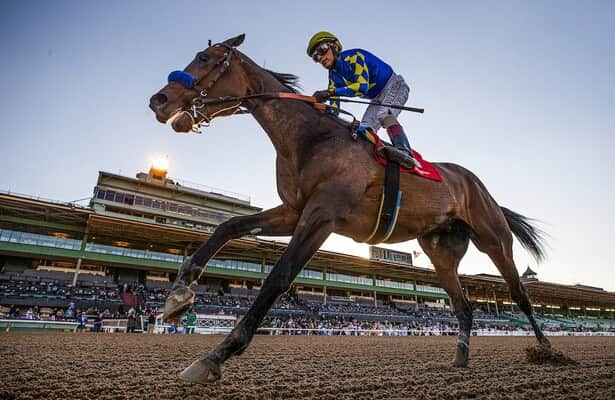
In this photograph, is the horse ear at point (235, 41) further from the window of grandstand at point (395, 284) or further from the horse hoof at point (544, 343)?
the window of grandstand at point (395, 284)

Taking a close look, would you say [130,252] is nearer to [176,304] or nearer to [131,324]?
[131,324]

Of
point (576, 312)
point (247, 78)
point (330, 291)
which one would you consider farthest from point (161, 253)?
point (576, 312)

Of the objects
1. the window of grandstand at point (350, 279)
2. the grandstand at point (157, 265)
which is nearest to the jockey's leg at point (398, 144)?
the grandstand at point (157, 265)

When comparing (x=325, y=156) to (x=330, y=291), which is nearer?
(x=325, y=156)

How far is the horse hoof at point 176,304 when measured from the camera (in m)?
2.11

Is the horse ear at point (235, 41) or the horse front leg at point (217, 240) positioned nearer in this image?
the horse front leg at point (217, 240)

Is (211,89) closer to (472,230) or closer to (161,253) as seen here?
(472,230)

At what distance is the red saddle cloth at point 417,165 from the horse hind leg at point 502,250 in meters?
1.03

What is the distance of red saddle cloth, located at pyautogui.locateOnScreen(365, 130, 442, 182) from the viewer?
297 cm

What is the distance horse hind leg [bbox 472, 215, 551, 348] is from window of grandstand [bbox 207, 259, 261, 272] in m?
32.7

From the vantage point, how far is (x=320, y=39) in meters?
3.24

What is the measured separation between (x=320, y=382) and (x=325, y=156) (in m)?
1.63

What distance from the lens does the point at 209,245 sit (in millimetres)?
2633

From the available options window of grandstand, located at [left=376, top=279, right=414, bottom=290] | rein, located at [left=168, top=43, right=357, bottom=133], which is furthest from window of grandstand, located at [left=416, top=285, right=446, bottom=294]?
rein, located at [left=168, top=43, right=357, bottom=133]
